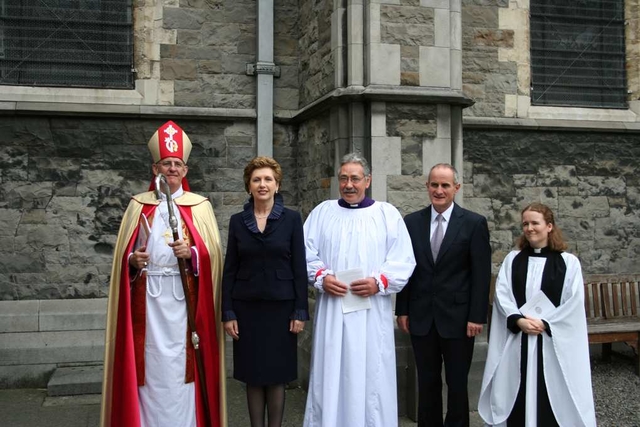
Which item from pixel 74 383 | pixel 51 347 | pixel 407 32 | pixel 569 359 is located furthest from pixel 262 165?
pixel 51 347

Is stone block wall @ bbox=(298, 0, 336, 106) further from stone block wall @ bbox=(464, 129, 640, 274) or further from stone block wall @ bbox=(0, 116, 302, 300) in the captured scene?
stone block wall @ bbox=(464, 129, 640, 274)

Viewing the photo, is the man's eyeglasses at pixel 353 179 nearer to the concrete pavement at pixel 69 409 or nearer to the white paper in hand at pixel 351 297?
the white paper in hand at pixel 351 297

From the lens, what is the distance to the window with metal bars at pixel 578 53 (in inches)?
315

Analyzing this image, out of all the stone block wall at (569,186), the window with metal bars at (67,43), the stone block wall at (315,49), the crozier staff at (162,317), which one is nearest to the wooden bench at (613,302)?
the stone block wall at (569,186)

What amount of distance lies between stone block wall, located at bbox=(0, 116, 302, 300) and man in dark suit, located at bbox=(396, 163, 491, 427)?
3279 mm

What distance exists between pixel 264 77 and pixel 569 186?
3.70 metres

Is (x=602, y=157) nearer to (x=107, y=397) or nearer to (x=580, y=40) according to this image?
(x=580, y=40)

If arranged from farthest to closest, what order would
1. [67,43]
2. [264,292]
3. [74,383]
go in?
[67,43] → [74,383] → [264,292]

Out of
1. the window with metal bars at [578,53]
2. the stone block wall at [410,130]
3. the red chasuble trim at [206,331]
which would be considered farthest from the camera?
the window with metal bars at [578,53]

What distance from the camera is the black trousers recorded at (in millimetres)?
4410

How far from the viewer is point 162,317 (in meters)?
4.15

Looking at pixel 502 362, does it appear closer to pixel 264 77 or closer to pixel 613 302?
pixel 613 302

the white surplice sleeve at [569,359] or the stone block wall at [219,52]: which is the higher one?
the stone block wall at [219,52]

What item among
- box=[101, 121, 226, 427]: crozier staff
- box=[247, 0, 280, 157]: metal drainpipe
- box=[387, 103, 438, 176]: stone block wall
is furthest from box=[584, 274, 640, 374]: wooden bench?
box=[101, 121, 226, 427]: crozier staff
